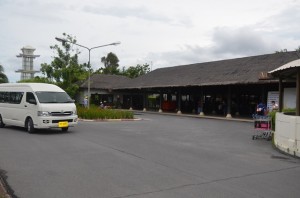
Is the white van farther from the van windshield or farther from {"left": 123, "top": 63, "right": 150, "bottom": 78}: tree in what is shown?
{"left": 123, "top": 63, "right": 150, "bottom": 78}: tree

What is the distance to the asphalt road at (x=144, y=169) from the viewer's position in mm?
5949

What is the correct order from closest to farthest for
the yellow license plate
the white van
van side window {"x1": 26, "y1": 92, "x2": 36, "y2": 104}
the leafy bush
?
the white van < the yellow license plate < van side window {"x1": 26, "y1": 92, "x2": 36, "y2": 104} < the leafy bush

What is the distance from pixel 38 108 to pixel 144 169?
7.94 metres

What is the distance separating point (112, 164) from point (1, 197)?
3.16m

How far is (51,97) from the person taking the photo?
49.3 feet

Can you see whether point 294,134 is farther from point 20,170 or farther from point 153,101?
point 153,101


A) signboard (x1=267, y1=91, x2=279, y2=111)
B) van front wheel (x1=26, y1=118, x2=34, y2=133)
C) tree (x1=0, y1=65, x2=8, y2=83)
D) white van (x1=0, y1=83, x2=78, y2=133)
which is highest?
tree (x1=0, y1=65, x2=8, y2=83)

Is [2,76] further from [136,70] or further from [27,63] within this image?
[27,63]

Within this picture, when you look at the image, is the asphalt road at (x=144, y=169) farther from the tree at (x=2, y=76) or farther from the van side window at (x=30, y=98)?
the tree at (x=2, y=76)

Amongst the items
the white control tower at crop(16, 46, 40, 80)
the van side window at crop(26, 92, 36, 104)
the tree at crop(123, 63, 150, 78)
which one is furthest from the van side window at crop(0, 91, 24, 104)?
the white control tower at crop(16, 46, 40, 80)

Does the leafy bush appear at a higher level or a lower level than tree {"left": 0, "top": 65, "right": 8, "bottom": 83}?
lower

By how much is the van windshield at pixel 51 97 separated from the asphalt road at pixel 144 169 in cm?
306

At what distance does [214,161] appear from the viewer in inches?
346

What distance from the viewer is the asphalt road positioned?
595 centimetres
